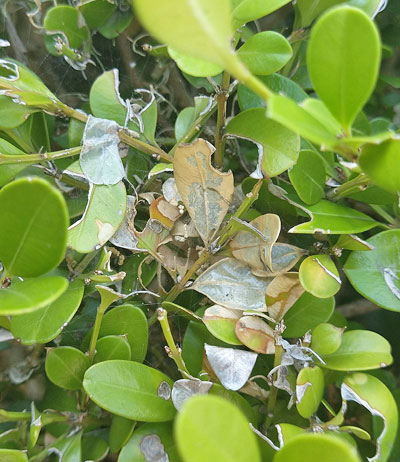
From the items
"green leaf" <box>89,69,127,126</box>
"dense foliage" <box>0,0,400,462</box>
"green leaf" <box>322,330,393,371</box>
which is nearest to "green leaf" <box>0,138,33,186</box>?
"dense foliage" <box>0,0,400,462</box>

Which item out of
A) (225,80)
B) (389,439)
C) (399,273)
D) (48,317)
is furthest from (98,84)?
(389,439)

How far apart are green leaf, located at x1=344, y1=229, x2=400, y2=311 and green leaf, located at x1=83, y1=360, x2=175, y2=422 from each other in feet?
0.81

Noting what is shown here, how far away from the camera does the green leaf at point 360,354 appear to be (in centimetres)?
52

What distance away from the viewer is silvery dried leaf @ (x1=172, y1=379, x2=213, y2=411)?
0.52 metres

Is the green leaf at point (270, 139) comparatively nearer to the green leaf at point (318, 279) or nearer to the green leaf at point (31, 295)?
the green leaf at point (318, 279)

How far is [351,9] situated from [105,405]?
43 cm

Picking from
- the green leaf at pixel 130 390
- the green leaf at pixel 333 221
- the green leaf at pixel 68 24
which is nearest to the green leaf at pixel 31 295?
the green leaf at pixel 130 390

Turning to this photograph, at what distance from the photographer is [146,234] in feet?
1.93

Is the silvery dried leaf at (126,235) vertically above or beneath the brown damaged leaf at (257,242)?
above

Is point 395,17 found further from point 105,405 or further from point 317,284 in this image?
point 105,405

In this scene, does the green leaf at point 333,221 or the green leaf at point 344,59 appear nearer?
the green leaf at point 344,59

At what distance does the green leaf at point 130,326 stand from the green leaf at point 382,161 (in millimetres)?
300

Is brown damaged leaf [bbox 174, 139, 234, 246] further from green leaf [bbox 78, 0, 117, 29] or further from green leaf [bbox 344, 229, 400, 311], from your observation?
green leaf [bbox 78, 0, 117, 29]

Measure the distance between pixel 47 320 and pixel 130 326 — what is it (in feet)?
0.32
